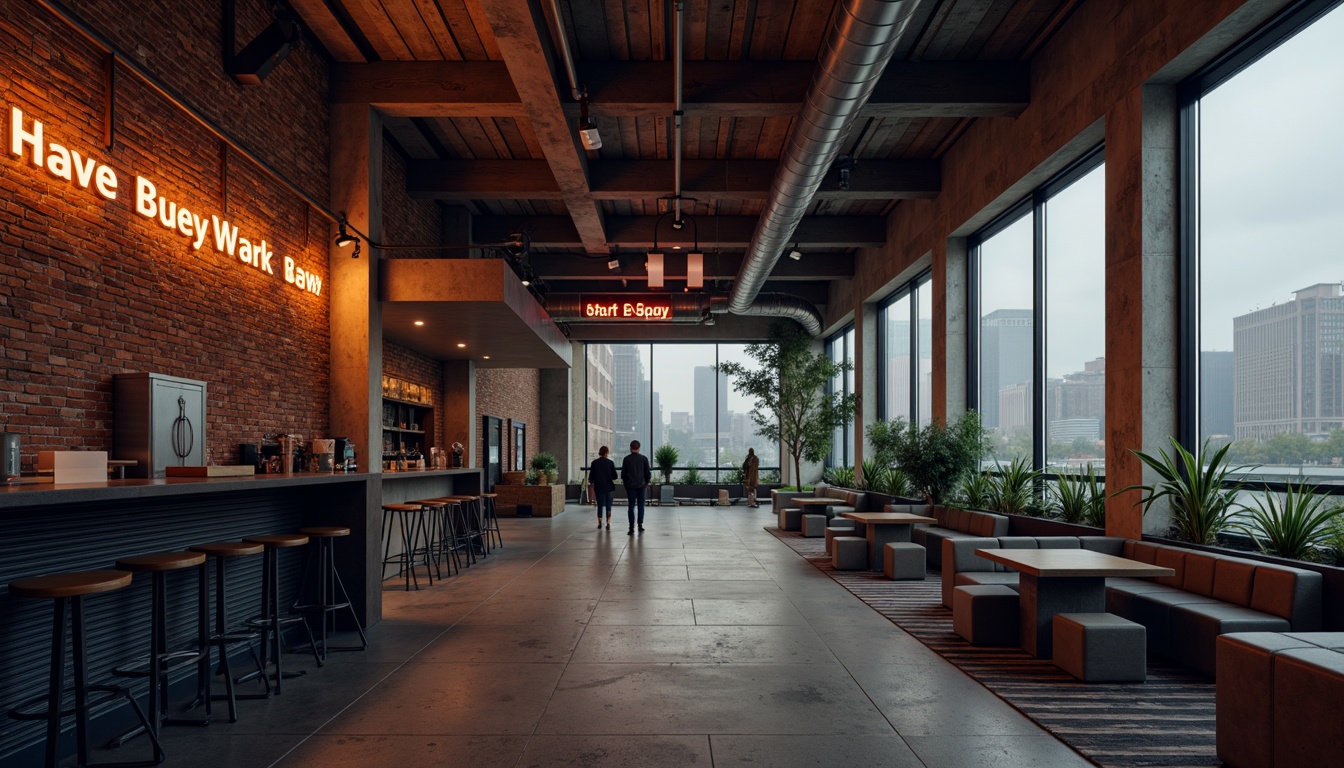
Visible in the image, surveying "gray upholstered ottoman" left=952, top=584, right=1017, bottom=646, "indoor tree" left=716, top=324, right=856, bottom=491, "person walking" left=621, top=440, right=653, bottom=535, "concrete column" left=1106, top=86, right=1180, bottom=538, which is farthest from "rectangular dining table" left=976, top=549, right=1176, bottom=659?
"indoor tree" left=716, top=324, right=856, bottom=491

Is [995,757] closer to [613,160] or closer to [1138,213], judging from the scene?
[1138,213]

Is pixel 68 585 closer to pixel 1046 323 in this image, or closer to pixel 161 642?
pixel 161 642

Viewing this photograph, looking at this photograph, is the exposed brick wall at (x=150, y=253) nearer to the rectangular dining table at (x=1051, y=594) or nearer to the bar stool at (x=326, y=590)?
the bar stool at (x=326, y=590)

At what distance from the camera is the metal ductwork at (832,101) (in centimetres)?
500

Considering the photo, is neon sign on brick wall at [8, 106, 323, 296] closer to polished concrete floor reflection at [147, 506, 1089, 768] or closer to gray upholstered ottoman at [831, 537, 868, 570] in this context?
polished concrete floor reflection at [147, 506, 1089, 768]

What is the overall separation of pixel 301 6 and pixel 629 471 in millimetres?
8330

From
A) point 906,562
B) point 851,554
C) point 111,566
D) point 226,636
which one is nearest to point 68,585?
point 111,566

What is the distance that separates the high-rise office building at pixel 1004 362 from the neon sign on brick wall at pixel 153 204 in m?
7.74

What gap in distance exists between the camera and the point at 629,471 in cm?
1328

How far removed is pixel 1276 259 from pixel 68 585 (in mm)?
7460

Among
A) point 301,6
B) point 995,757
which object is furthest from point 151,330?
point 995,757

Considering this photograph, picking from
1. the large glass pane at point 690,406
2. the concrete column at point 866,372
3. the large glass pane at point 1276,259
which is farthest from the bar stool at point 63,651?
the large glass pane at point 690,406

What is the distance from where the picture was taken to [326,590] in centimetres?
577

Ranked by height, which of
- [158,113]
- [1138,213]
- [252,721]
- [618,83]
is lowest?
[252,721]
